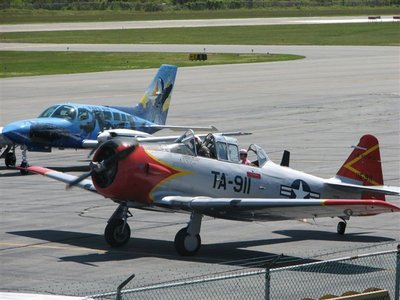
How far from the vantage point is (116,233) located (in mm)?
22734

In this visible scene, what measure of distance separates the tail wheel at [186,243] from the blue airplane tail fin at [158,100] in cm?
1792

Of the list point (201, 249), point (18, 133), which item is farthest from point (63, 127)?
point (201, 249)

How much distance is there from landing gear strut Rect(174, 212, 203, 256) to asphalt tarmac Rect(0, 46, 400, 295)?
25cm

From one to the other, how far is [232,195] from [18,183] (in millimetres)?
11440

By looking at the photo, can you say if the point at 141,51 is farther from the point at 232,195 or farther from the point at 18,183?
the point at 232,195

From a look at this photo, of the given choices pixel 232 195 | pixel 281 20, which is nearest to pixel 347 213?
pixel 232 195

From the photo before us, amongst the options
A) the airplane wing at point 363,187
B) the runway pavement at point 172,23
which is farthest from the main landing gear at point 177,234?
the runway pavement at point 172,23

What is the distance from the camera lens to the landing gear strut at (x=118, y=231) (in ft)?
74.5

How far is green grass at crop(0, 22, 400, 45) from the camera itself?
112125 millimetres

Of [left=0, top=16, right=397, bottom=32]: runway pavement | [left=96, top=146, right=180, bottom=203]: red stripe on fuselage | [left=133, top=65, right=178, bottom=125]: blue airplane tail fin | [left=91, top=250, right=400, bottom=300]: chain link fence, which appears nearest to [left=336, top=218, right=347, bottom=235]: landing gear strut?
[left=91, top=250, right=400, bottom=300]: chain link fence

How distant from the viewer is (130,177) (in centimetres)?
2183

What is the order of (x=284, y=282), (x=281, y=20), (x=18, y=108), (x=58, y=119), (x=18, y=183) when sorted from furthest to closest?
(x=281, y=20) → (x=18, y=108) → (x=58, y=119) → (x=18, y=183) → (x=284, y=282)

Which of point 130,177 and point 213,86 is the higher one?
point 130,177

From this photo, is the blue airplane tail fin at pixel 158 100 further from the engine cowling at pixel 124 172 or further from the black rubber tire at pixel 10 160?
the engine cowling at pixel 124 172
